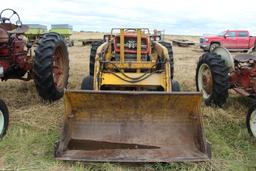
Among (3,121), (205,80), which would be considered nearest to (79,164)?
(3,121)

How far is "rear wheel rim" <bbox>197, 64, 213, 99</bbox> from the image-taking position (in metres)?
7.10

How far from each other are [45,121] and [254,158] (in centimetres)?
308

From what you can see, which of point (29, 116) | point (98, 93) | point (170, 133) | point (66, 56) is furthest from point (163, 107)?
point (66, 56)

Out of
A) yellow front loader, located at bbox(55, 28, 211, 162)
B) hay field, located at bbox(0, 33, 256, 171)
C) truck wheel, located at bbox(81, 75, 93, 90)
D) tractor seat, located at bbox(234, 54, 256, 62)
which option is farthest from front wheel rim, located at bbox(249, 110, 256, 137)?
truck wheel, located at bbox(81, 75, 93, 90)

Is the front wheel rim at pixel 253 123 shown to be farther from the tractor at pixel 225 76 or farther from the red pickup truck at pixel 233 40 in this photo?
the red pickup truck at pixel 233 40

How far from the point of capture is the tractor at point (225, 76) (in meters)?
6.57

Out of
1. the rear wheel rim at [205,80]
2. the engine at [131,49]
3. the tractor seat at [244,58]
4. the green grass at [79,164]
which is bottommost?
the green grass at [79,164]

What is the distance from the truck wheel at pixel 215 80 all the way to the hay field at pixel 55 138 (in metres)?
0.22

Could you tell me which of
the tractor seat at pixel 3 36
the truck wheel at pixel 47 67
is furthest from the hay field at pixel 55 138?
the tractor seat at pixel 3 36

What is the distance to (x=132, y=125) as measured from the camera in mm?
4887

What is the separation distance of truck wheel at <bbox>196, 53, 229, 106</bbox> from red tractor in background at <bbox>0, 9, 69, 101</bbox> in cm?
258

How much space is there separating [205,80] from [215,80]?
2.49ft

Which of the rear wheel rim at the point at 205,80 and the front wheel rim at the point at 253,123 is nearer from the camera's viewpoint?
the front wheel rim at the point at 253,123

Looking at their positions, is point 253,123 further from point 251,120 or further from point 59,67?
point 59,67
